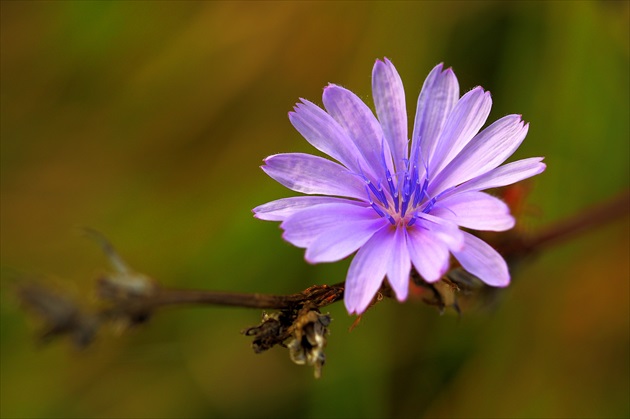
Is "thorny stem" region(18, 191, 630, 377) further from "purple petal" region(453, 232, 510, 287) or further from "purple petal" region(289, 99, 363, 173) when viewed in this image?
"purple petal" region(289, 99, 363, 173)

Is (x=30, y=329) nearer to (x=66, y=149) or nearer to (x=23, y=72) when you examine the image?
(x=66, y=149)

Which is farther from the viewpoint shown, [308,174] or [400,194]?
[400,194]

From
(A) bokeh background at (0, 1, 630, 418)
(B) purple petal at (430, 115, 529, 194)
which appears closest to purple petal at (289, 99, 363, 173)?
(B) purple petal at (430, 115, 529, 194)

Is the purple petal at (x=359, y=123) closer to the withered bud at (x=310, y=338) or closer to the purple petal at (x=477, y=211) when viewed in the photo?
the purple petal at (x=477, y=211)

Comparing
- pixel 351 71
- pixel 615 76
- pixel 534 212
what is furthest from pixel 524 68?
pixel 534 212

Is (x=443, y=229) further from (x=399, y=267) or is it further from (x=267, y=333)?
(x=267, y=333)

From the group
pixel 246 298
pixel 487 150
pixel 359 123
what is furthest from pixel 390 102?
pixel 246 298
